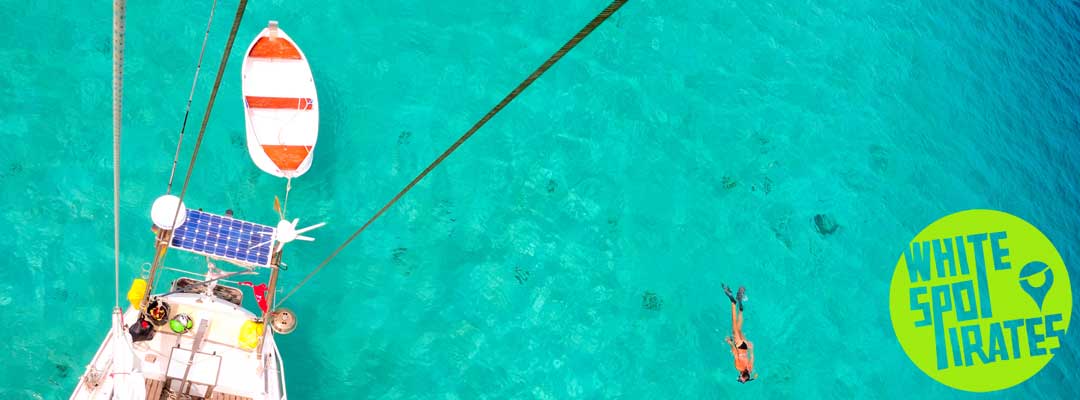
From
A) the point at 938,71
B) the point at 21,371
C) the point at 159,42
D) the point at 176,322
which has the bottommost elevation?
the point at 21,371

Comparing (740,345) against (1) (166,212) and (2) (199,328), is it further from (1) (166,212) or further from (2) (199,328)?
(1) (166,212)

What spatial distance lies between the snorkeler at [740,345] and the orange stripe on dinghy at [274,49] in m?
10.4

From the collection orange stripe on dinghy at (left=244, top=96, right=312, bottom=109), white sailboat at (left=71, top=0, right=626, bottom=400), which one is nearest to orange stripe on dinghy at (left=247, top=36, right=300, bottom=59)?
orange stripe on dinghy at (left=244, top=96, right=312, bottom=109)

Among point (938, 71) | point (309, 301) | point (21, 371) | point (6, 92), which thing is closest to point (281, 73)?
point (309, 301)

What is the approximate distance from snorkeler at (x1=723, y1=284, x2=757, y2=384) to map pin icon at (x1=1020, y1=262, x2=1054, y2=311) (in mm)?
7596

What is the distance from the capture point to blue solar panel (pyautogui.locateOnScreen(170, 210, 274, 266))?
47.0 ft

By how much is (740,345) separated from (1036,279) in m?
8.46

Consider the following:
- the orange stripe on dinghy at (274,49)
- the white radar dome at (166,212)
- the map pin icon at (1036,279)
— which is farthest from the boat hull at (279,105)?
the map pin icon at (1036,279)

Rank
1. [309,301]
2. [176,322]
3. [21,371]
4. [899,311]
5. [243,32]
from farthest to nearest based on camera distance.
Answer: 1. [899,311]
2. [243,32]
3. [309,301]
4. [21,371]
5. [176,322]

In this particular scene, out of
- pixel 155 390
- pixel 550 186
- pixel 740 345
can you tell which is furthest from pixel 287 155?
pixel 740 345

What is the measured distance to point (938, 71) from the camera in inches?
822

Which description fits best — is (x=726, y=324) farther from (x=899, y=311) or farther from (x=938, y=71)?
(x=938, y=71)

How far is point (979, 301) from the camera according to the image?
781 inches

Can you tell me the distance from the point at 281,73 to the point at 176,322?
5.40 m
